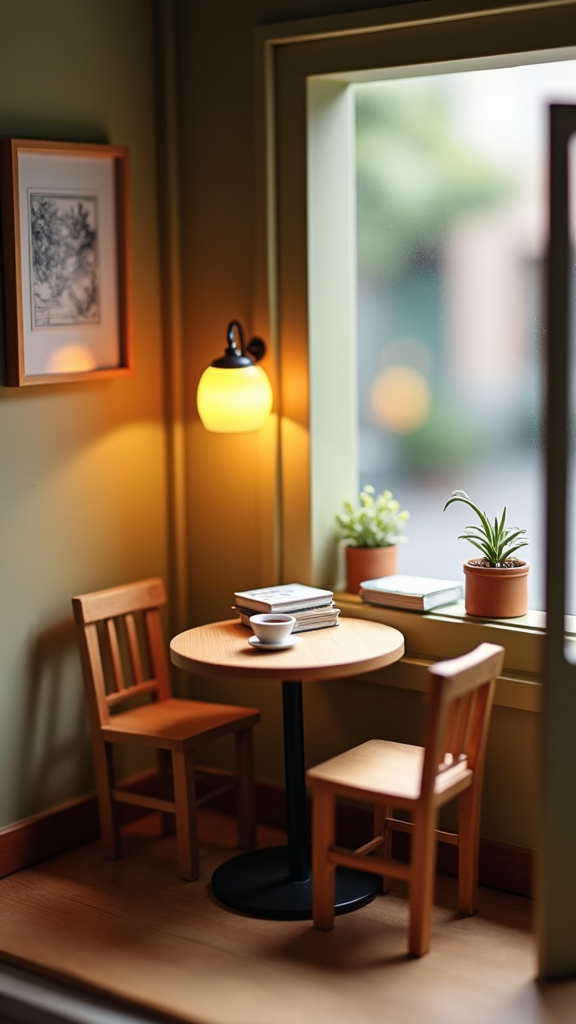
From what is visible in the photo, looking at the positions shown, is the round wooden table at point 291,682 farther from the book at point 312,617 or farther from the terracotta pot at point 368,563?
the terracotta pot at point 368,563

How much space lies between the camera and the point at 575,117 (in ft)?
8.92

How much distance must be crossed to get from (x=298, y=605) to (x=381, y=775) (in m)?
0.56

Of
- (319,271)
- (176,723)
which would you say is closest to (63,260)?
(319,271)

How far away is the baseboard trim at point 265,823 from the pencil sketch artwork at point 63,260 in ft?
4.85

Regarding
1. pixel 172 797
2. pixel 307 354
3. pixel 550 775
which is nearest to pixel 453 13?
pixel 307 354

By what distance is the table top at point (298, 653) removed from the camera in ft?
10.5

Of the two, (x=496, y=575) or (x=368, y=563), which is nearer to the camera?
(x=496, y=575)

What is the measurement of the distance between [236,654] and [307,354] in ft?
3.25

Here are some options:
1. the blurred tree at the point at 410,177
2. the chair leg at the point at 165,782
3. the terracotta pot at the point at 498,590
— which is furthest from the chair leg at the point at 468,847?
the blurred tree at the point at 410,177

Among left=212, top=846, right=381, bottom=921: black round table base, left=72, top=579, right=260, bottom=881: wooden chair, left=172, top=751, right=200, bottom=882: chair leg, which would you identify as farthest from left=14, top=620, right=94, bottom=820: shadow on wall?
left=212, top=846, right=381, bottom=921: black round table base

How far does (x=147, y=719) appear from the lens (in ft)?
12.4

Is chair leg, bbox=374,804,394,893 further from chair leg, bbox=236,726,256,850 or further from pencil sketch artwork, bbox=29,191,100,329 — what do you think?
pencil sketch artwork, bbox=29,191,100,329

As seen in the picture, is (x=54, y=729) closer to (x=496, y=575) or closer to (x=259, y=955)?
(x=259, y=955)

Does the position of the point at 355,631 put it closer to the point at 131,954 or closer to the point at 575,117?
the point at 131,954
